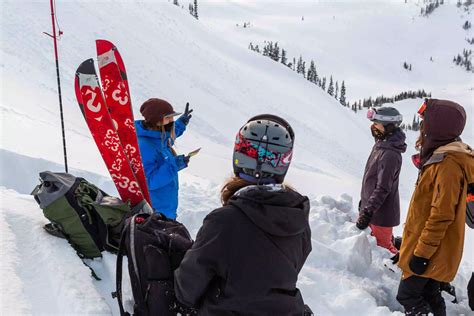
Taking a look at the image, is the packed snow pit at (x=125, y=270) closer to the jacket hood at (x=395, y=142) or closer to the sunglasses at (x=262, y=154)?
the jacket hood at (x=395, y=142)

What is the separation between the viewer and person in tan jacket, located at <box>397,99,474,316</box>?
9.71 ft

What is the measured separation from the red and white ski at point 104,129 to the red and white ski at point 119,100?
0.11m

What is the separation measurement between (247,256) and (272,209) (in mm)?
264

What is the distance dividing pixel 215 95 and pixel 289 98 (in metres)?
9.75

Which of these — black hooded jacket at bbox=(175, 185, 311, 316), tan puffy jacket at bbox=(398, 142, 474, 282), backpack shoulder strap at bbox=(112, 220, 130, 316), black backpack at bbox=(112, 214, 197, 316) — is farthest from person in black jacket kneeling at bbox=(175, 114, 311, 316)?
tan puffy jacket at bbox=(398, 142, 474, 282)

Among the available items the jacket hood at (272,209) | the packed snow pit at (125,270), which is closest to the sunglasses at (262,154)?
the jacket hood at (272,209)

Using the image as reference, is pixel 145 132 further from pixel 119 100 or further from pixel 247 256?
pixel 247 256

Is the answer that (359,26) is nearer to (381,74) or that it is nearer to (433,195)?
(381,74)

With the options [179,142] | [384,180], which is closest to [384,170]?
[384,180]

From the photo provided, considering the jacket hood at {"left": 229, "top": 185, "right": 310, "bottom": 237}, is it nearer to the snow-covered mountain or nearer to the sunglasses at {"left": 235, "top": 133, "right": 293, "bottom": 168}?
the sunglasses at {"left": 235, "top": 133, "right": 293, "bottom": 168}

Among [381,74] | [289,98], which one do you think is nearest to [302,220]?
[289,98]

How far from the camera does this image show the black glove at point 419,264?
308 centimetres

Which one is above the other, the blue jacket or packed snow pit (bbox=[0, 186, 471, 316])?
the blue jacket

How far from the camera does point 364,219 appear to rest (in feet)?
15.9
